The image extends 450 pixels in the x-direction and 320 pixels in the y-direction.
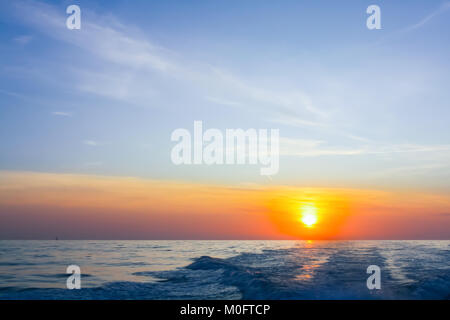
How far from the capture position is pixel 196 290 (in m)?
22.1

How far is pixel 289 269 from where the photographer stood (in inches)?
1170

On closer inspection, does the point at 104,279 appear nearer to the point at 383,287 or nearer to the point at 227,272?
the point at 227,272
